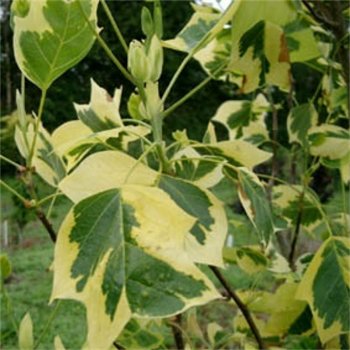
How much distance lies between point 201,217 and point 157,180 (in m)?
0.04

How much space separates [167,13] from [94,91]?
300 cm

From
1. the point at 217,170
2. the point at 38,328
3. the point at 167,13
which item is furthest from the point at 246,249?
the point at 167,13

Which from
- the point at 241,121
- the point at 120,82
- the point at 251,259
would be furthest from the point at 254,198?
the point at 120,82

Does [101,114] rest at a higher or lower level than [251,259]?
higher

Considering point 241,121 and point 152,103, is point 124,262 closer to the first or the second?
point 152,103

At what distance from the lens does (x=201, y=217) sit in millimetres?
455

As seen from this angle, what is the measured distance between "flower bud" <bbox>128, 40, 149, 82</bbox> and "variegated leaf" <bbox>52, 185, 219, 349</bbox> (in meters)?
0.08

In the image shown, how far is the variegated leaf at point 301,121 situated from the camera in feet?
2.54

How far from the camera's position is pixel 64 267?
381 mm

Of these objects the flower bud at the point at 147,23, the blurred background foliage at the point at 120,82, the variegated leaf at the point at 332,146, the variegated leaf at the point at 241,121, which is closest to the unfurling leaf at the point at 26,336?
the flower bud at the point at 147,23

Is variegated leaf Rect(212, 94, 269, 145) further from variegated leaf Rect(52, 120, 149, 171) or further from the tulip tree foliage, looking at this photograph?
variegated leaf Rect(52, 120, 149, 171)

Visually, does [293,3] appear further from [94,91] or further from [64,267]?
[64,267]

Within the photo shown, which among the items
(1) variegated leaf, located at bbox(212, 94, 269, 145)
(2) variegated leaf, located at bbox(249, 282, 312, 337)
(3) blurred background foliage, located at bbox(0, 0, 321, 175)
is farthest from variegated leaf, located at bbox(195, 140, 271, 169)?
(3) blurred background foliage, located at bbox(0, 0, 321, 175)

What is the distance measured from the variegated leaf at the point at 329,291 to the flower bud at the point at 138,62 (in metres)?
0.24
